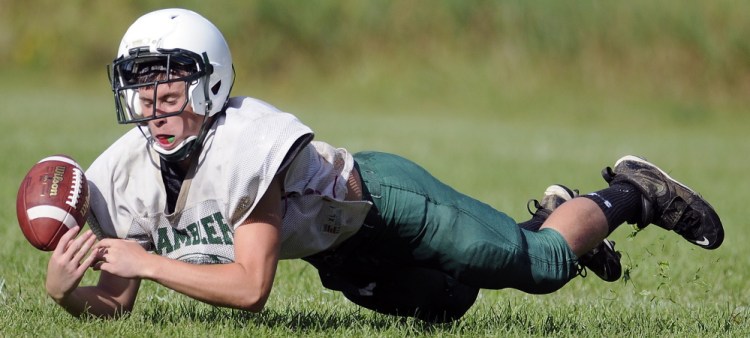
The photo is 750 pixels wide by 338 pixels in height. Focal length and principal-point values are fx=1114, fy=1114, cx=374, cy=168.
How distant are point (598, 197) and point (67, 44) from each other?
61.6 ft

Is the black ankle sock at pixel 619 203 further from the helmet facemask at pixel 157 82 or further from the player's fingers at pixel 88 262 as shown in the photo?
the player's fingers at pixel 88 262

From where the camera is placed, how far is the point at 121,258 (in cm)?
326

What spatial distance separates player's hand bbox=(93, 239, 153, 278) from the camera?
128 inches

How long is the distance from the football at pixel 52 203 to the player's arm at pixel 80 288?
0.07 metres

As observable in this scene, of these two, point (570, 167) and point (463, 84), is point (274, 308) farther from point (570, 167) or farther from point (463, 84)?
point (463, 84)

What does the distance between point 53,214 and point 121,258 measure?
0.28 meters

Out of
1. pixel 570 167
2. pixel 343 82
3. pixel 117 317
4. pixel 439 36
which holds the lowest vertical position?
pixel 117 317

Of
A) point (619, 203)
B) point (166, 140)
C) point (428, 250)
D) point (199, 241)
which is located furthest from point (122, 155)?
point (619, 203)

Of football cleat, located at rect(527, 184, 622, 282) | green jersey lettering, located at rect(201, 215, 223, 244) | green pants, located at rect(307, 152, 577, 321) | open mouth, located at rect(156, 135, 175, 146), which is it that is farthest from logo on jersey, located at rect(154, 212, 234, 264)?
football cleat, located at rect(527, 184, 622, 282)

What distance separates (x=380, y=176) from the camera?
149 inches

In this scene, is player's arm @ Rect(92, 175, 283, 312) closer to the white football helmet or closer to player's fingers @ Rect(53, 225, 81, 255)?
player's fingers @ Rect(53, 225, 81, 255)

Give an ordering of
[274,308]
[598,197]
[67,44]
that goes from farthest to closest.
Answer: [67,44], [274,308], [598,197]

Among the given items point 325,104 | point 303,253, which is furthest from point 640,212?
point 325,104

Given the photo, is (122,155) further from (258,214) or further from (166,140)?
(258,214)
